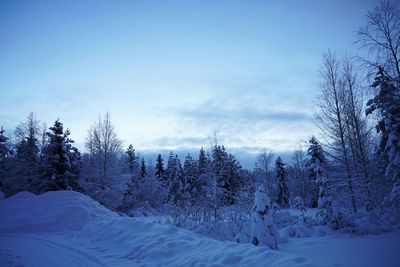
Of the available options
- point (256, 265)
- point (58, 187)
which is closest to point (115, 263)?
point (256, 265)

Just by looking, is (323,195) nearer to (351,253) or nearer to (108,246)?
(351,253)

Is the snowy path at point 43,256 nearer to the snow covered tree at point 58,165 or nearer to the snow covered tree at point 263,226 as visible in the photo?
the snow covered tree at point 263,226

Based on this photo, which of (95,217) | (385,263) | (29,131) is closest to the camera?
(385,263)

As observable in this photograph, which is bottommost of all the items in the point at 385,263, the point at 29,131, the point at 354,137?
the point at 385,263

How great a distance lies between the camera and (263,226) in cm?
993

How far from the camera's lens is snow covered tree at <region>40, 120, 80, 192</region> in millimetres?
25203

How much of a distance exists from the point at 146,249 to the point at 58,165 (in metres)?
21.6

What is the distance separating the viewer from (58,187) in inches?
1006

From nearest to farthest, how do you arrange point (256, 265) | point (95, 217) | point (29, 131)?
point (256, 265)
point (95, 217)
point (29, 131)

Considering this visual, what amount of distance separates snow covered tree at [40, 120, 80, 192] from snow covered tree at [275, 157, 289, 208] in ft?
122

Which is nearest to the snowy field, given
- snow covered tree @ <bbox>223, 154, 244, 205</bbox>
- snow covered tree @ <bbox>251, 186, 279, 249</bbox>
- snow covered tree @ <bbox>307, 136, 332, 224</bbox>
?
snow covered tree @ <bbox>251, 186, 279, 249</bbox>

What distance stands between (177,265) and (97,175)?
2481cm

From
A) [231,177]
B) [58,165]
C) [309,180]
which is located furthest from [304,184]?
[58,165]

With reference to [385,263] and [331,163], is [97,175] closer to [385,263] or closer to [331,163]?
[331,163]
